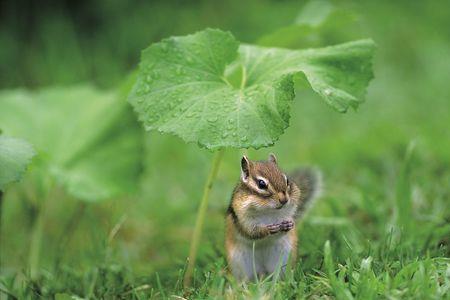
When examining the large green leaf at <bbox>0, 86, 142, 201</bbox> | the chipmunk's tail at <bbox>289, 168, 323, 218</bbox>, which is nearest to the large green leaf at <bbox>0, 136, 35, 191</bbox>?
the large green leaf at <bbox>0, 86, 142, 201</bbox>

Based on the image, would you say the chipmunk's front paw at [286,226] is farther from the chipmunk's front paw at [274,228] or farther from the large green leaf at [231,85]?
the large green leaf at [231,85]

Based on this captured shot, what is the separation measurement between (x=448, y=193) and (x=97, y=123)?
8.14ft

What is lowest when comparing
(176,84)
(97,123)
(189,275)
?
(189,275)

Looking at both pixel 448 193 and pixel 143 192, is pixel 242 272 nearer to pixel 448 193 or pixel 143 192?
pixel 448 193

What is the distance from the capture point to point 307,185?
4438 mm

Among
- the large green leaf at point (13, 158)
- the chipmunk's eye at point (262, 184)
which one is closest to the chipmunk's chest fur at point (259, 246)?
the chipmunk's eye at point (262, 184)

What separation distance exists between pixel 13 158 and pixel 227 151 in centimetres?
291

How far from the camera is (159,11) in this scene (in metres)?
8.92

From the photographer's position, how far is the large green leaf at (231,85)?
352cm

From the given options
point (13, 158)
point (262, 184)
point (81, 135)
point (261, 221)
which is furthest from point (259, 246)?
point (81, 135)

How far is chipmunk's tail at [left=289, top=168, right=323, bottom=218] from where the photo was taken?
4340mm

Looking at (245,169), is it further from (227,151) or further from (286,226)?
(227,151)

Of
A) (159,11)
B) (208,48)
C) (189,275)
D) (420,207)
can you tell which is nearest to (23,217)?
(189,275)

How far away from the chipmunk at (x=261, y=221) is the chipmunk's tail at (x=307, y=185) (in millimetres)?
463
